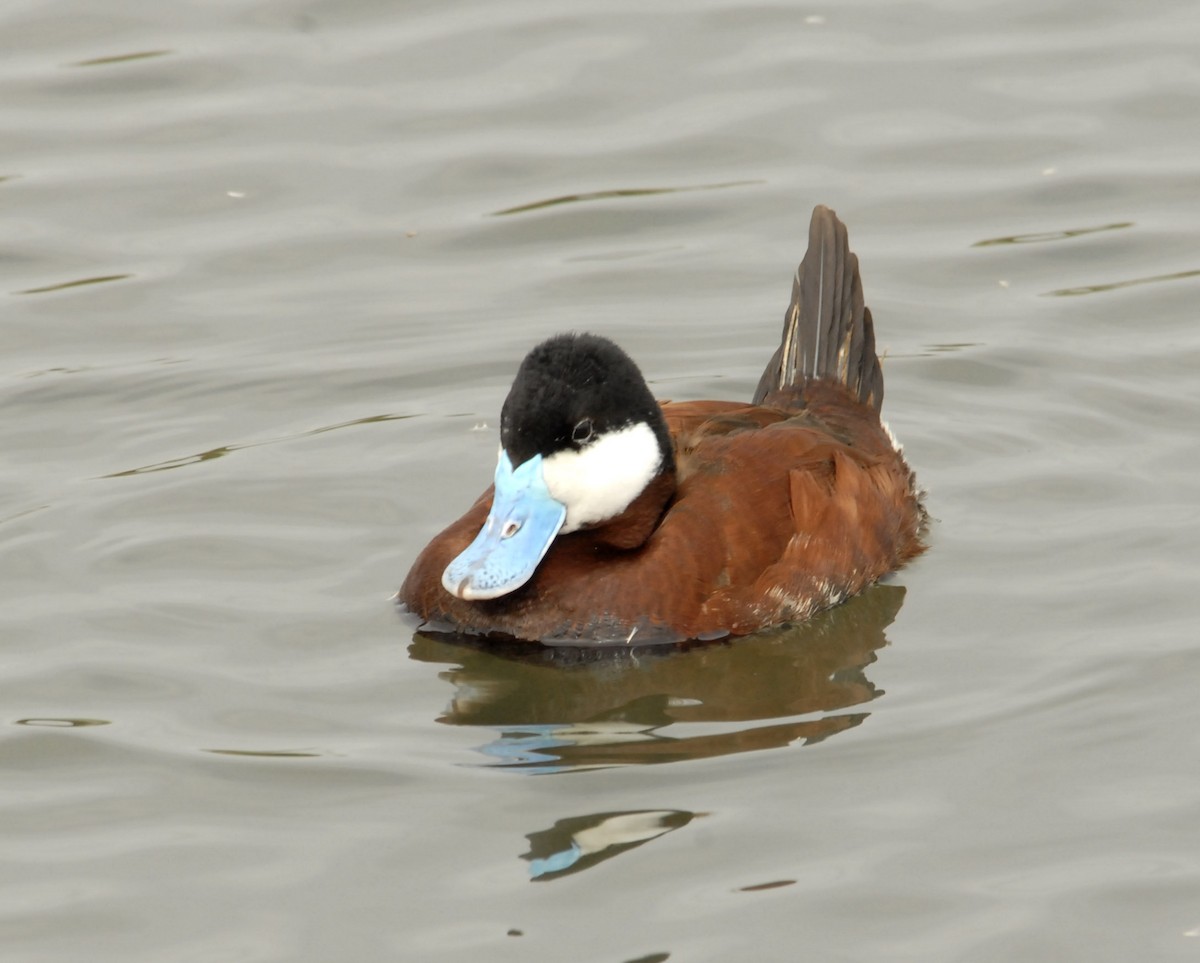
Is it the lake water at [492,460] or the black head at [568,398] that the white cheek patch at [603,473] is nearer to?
the black head at [568,398]

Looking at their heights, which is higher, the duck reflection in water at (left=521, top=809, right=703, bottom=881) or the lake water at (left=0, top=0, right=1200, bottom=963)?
the lake water at (left=0, top=0, right=1200, bottom=963)

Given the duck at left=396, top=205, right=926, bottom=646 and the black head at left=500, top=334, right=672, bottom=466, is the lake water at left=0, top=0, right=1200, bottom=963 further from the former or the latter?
the black head at left=500, top=334, right=672, bottom=466

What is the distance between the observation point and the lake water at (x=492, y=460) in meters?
5.52

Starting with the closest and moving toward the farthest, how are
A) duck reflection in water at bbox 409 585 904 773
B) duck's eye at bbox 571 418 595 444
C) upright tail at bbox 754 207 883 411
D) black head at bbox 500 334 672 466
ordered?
duck reflection in water at bbox 409 585 904 773 < black head at bbox 500 334 672 466 < duck's eye at bbox 571 418 595 444 < upright tail at bbox 754 207 883 411

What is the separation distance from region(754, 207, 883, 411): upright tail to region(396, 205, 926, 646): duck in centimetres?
67

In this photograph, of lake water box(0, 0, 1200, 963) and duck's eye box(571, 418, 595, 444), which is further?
duck's eye box(571, 418, 595, 444)

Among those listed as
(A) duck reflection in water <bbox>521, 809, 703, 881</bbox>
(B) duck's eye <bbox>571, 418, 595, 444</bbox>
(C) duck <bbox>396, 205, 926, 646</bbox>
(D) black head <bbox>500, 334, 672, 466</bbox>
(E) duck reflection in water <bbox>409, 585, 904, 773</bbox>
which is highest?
(D) black head <bbox>500, 334, 672, 466</bbox>

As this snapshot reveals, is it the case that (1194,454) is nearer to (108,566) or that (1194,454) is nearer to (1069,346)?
(1069,346)

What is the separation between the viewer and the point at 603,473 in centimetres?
680

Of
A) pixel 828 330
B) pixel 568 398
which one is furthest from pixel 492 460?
pixel 568 398

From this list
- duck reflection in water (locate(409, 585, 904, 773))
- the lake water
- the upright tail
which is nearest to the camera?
the lake water

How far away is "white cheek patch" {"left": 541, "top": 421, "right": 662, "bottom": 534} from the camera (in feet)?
22.2

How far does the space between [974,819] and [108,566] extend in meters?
3.26

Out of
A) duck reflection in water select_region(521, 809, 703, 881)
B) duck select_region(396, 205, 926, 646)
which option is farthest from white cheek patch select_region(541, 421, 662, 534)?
duck reflection in water select_region(521, 809, 703, 881)
